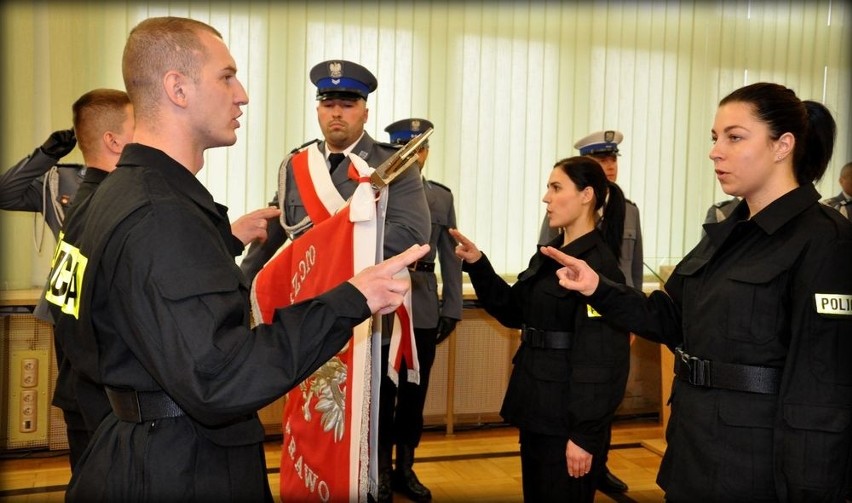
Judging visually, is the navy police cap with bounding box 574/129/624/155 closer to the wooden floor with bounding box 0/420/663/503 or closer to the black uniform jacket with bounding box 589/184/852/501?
the wooden floor with bounding box 0/420/663/503

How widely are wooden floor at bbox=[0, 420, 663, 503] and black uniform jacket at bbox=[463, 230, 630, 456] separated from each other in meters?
1.30

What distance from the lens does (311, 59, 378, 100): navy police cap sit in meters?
3.03

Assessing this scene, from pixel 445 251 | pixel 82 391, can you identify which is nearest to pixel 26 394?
pixel 445 251

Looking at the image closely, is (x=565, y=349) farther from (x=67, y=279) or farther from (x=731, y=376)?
(x=67, y=279)

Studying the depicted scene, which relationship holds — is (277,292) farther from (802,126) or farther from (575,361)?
(802,126)

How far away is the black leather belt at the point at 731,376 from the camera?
168 cm

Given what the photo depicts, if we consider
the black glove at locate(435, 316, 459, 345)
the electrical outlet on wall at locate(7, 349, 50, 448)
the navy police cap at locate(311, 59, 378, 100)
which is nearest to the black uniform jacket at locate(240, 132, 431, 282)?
the navy police cap at locate(311, 59, 378, 100)

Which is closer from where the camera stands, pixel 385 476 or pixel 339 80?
pixel 339 80

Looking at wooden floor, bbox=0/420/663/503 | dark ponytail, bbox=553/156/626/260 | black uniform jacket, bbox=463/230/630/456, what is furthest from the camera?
wooden floor, bbox=0/420/663/503

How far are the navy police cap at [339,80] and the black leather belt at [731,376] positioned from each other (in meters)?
1.79

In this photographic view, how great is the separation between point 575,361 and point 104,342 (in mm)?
1409

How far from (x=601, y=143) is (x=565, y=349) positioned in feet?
7.55

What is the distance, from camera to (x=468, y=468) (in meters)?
3.98

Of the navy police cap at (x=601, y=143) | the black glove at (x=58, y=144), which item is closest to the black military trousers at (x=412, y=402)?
the navy police cap at (x=601, y=143)
